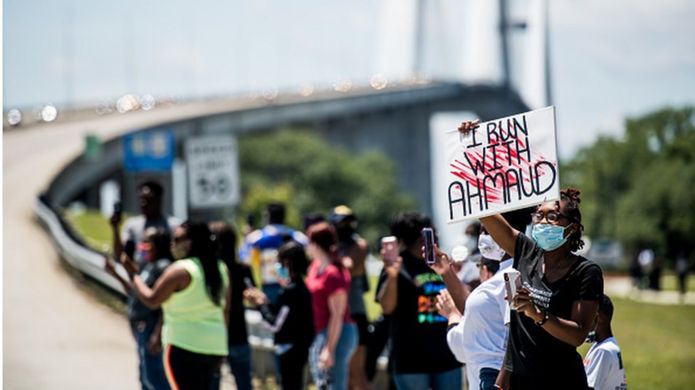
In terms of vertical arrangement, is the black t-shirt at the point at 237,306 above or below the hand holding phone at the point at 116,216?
below

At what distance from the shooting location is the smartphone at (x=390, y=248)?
8.33 metres

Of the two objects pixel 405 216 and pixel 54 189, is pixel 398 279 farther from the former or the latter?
pixel 54 189

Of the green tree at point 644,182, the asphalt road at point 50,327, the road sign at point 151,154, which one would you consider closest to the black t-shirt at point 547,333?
the asphalt road at point 50,327

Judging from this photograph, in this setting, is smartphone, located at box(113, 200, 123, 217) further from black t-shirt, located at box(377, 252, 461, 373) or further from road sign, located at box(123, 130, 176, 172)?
road sign, located at box(123, 130, 176, 172)

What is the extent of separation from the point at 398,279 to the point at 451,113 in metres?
83.4

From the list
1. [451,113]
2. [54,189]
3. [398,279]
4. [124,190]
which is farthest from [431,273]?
[451,113]

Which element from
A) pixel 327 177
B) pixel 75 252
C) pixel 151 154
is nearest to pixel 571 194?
pixel 151 154

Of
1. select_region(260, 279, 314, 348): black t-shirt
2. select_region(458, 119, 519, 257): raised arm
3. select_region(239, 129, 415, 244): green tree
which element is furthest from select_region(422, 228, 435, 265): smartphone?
select_region(239, 129, 415, 244): green tree

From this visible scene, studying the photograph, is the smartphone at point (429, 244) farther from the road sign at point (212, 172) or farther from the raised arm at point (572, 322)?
the road sign at point (212, 172)

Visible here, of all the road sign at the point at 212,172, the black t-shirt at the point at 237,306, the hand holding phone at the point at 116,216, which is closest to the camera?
the hand holding phone at the point at 116,216

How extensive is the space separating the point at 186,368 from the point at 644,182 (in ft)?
255

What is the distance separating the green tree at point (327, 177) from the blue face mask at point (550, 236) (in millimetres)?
98913

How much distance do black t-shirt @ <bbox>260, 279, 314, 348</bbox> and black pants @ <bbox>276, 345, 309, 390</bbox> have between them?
0.05 m

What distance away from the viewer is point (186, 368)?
8891 millimetres
